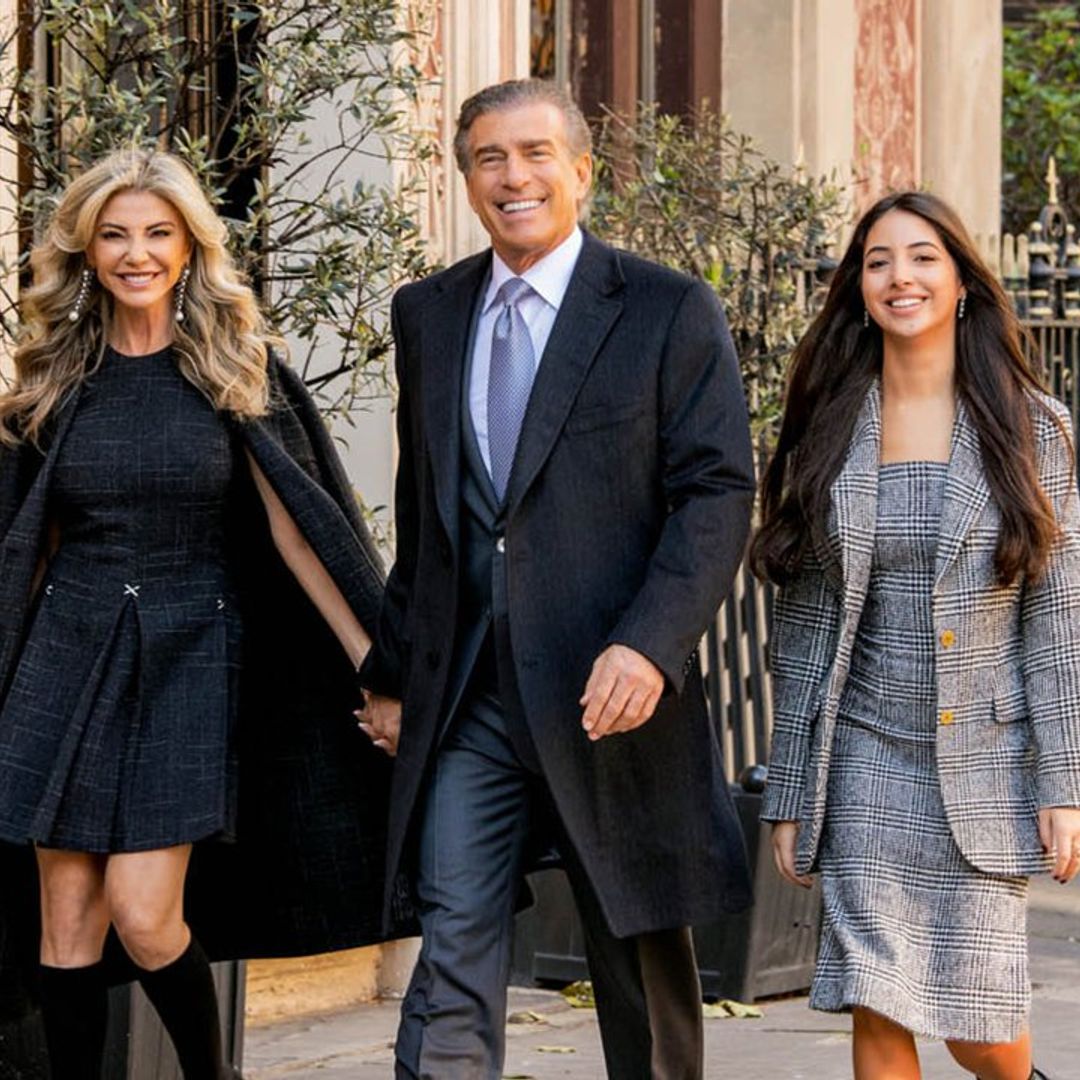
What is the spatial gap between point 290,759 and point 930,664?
1516mm

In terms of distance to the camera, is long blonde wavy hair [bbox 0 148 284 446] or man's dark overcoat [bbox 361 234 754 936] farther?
long blonde wavy hair [bbox 0 148 284 446]

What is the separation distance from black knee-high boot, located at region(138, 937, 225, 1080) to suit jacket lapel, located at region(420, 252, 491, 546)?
1.15m

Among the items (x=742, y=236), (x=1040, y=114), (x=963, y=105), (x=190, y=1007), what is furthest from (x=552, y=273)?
(x=1040, y=114)

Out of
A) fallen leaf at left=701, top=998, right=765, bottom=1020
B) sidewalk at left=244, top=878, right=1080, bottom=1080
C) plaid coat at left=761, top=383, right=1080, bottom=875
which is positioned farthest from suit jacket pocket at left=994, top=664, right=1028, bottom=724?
fallen leaf at left=701, top=998, right=765, bottom=1020

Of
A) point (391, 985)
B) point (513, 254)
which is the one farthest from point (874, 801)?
point (391, 985)

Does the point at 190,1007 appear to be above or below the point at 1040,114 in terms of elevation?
below

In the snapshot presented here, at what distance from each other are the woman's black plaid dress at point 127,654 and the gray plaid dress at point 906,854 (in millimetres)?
1298

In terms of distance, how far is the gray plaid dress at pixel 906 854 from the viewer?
5391mm

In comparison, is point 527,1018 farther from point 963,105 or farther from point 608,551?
point 963,105

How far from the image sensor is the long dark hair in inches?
212

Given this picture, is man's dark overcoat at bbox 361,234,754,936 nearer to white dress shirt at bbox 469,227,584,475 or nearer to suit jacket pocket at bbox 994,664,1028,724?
white dress shirt at bbox 469,227,584,475

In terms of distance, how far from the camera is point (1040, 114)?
992 inches

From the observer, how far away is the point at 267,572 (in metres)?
6.14

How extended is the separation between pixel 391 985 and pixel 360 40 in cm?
300
